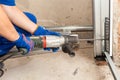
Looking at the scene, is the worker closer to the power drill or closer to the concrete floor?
the power drill

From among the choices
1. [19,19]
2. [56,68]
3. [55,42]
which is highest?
[19,19]

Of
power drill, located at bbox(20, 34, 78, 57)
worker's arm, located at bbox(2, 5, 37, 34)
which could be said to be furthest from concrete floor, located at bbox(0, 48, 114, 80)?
worker's arm, located at bbox(2, 5, 37, 34)

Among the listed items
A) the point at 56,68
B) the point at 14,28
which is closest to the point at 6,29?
the point at 14,28

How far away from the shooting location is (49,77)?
1377 mm

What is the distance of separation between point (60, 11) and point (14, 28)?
31.2 inches

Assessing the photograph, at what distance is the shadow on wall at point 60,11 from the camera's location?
1786 mm

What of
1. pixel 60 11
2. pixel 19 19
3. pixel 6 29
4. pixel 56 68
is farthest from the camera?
pixel 60 11

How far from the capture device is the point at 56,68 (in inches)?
58.4

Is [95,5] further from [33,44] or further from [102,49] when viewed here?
[33,44]

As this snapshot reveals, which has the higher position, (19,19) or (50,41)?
(19,19)

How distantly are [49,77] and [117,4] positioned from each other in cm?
65

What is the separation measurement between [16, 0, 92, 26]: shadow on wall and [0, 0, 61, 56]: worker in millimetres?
484

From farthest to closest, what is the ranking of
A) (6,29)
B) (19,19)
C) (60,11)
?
1. (60,11)
2. (19,19)
3. (6,29)

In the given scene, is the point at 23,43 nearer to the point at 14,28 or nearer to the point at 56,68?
the point at 14,28
